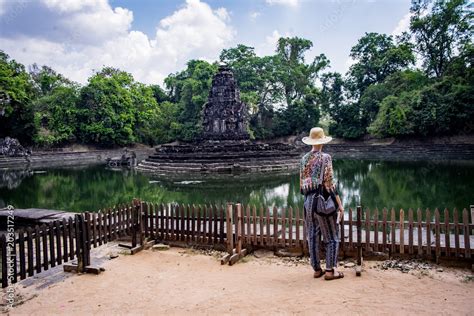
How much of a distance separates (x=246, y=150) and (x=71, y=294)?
854 inches

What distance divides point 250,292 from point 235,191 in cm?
1110

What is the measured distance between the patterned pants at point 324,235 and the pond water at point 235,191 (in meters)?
6.63

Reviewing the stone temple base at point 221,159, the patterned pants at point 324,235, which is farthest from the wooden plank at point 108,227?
the stone temple base at point 221,159

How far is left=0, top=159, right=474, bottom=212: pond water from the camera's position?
12.6 metres

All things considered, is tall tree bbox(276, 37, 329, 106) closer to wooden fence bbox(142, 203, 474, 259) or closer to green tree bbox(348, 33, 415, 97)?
green tree bbox(348, 33, 415, 97)

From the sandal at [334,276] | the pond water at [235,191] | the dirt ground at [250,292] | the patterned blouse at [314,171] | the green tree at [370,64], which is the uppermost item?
the green tree at [370,64]

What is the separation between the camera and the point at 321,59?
53312mm

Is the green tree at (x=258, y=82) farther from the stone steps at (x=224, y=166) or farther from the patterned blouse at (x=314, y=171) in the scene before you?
the patterned blouse at (x=314, y=171)

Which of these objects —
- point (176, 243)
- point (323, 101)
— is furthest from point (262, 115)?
point (176, 243)

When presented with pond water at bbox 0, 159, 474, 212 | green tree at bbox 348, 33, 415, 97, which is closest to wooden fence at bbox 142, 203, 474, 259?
pond water at bbox 0, 159, 474, 212

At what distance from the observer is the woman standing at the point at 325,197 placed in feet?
16.5

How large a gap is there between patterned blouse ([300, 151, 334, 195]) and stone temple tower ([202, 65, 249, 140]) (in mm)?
26143

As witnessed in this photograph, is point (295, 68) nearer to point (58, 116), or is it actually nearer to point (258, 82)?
point (258, 82)

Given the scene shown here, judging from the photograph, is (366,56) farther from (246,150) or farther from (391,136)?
(246,150)
